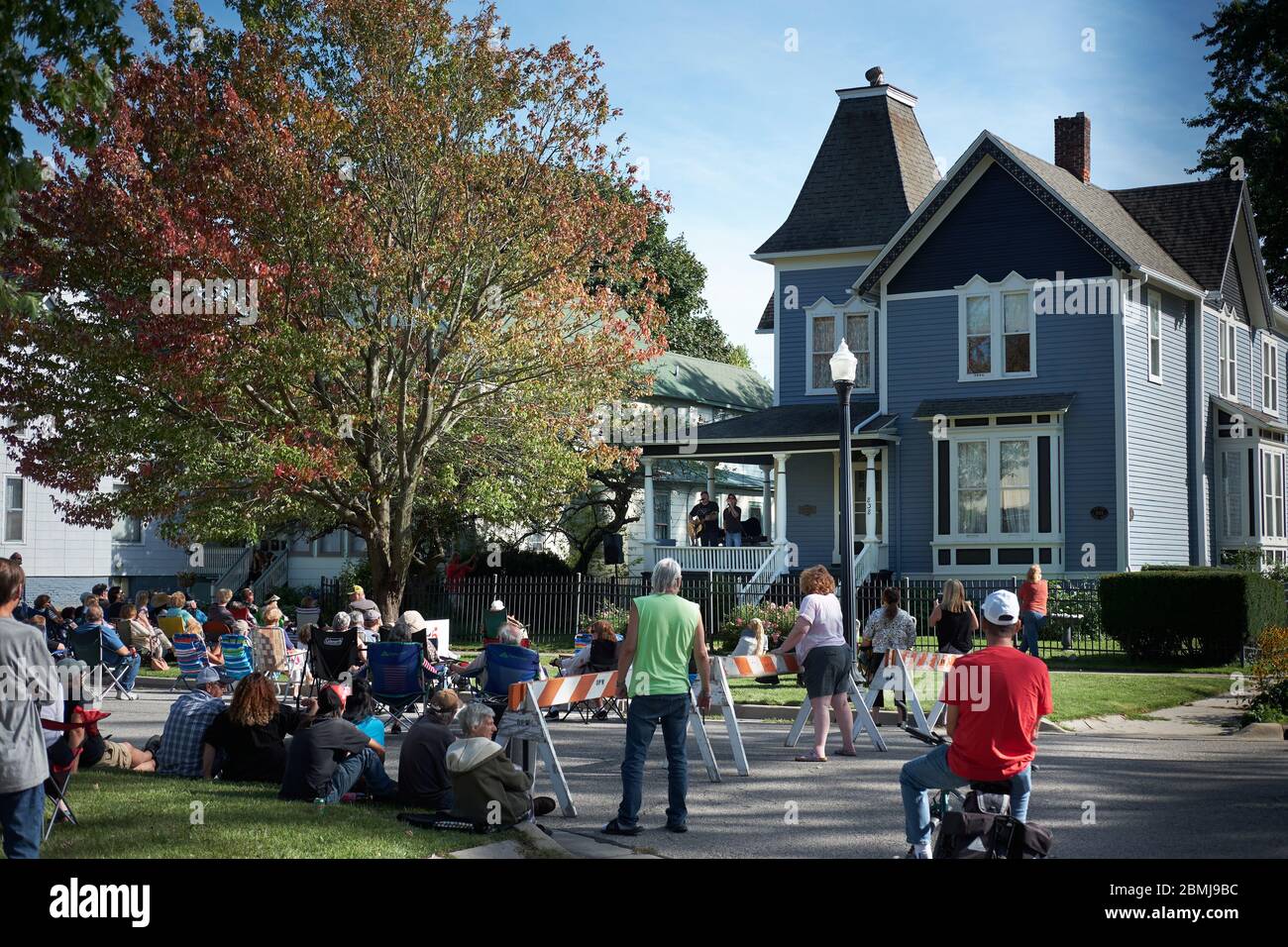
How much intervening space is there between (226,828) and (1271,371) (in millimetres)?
35528

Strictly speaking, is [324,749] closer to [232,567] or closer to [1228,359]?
[1228,359]

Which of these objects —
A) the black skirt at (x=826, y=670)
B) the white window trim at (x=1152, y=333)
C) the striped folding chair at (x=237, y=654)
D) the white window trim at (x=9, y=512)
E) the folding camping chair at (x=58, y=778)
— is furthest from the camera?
the white window trim at (x=9, y=512)

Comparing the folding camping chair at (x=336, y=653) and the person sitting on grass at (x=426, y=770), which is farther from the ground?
the folding camping chair at (x=336, y=653)

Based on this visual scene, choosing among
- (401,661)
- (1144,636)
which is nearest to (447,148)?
(401,661)

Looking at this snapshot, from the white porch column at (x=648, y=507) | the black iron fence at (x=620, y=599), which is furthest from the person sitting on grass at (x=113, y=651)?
the white porch column at (x=648, y=507)

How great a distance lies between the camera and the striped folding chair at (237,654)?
2014cm

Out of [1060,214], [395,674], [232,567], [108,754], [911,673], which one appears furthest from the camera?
[232,567]

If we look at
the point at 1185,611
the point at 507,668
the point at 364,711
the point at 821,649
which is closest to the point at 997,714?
the point at 821,649

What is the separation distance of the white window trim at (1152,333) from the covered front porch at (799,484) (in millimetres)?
5764

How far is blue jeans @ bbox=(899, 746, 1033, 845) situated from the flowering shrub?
1515 cm

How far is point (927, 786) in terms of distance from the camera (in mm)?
8023

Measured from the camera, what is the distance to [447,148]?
24.6 metres

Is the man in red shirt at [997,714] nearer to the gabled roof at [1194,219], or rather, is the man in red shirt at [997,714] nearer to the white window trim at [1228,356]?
the gabled roof at [1194,219]
